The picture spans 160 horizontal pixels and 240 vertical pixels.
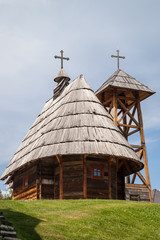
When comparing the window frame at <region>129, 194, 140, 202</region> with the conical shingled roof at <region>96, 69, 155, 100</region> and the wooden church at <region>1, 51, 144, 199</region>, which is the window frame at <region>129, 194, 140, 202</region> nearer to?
the wooden church at <region>1, 51, 144, 199</region>

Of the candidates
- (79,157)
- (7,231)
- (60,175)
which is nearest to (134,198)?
(79,157)

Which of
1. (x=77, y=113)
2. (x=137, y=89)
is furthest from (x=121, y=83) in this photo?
(x=77, y=113)

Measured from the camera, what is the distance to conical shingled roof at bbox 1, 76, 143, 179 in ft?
68.6

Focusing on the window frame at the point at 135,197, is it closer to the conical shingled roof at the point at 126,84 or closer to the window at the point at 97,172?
the conical shingled roof at the point at 126,84

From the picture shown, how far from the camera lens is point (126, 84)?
34781 millimetres

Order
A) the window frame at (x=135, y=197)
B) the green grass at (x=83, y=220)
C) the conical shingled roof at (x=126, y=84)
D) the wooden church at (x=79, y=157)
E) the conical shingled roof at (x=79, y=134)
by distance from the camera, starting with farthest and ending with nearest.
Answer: the conical shingled roof at (x=126, y=84) → the window frame at (x=135, y=197) → the wooden church at (x=79, y=157) → the conical shingled roof at (x=79, y=134) → the green grass at (x=83, y=220)

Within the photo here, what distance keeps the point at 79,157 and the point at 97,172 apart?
51.0 inches

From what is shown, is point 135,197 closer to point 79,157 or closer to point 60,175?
point 79,157

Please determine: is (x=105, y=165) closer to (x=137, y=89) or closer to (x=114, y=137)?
(x=114, y=137)

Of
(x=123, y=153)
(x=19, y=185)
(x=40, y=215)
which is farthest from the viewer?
(x=19, y=185)

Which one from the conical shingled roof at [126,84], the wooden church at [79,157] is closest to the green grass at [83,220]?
the wooden church at [79,157]

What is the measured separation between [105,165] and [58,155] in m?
2.79

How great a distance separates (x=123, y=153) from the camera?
21219 mm

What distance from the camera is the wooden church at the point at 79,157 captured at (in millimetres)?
21156
